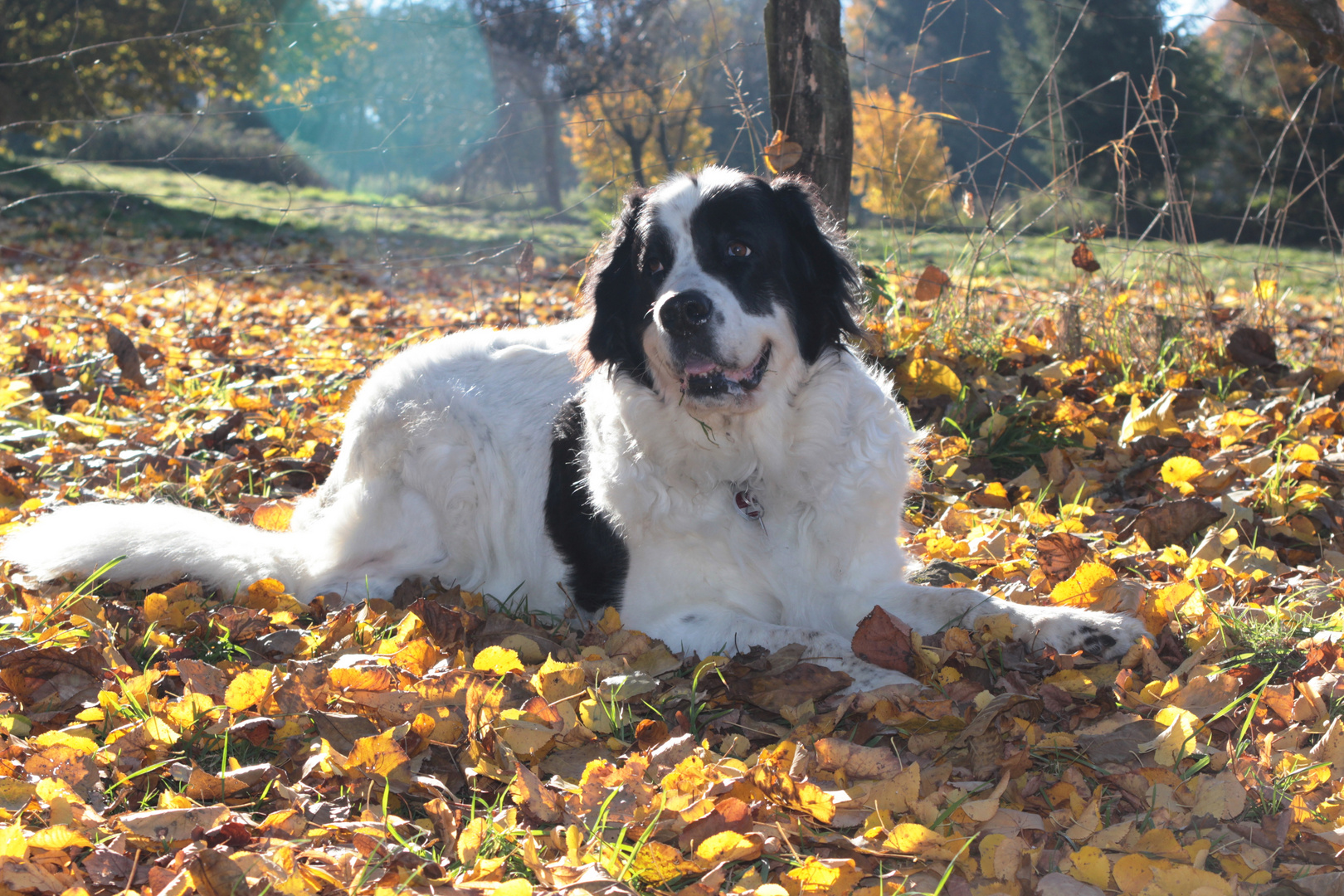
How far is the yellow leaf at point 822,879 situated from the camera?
1614mm

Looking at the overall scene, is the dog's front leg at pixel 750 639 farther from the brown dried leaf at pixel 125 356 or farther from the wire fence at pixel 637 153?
the brown dried leaf at pixel 125 356

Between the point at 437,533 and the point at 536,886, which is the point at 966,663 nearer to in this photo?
the point at 536,886

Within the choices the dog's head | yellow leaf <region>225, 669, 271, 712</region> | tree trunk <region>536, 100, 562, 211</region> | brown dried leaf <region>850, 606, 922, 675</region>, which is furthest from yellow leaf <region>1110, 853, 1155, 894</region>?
tree trunk <region>536, 100, 562, 211</region>

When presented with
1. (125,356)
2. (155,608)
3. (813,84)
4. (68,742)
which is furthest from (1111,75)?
(68,742)

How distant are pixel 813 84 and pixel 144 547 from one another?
326cm

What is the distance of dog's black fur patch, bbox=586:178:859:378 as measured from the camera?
273 centimetres

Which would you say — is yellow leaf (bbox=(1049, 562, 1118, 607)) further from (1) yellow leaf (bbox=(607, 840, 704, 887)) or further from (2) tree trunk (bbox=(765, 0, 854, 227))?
(2) tree trunk (bbox=(765, 0, 854, 227))

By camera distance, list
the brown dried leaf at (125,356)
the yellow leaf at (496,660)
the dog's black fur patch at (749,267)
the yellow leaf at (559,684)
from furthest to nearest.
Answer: the brown dried leaf at (125,356)
the dog's black fur patch at (749,267)
the yellow leaf at (496,660)
the yellow leaf at (559,684)

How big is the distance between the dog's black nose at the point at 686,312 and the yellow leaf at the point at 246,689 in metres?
1.22

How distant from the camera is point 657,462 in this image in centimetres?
285

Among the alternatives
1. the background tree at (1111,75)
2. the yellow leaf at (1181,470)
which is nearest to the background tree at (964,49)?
the background tree at (1111,75)

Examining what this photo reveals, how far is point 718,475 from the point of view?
2.85m

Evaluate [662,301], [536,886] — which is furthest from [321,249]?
[536,886]

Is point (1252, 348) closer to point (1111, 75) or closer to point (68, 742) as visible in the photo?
point (68, 742)
